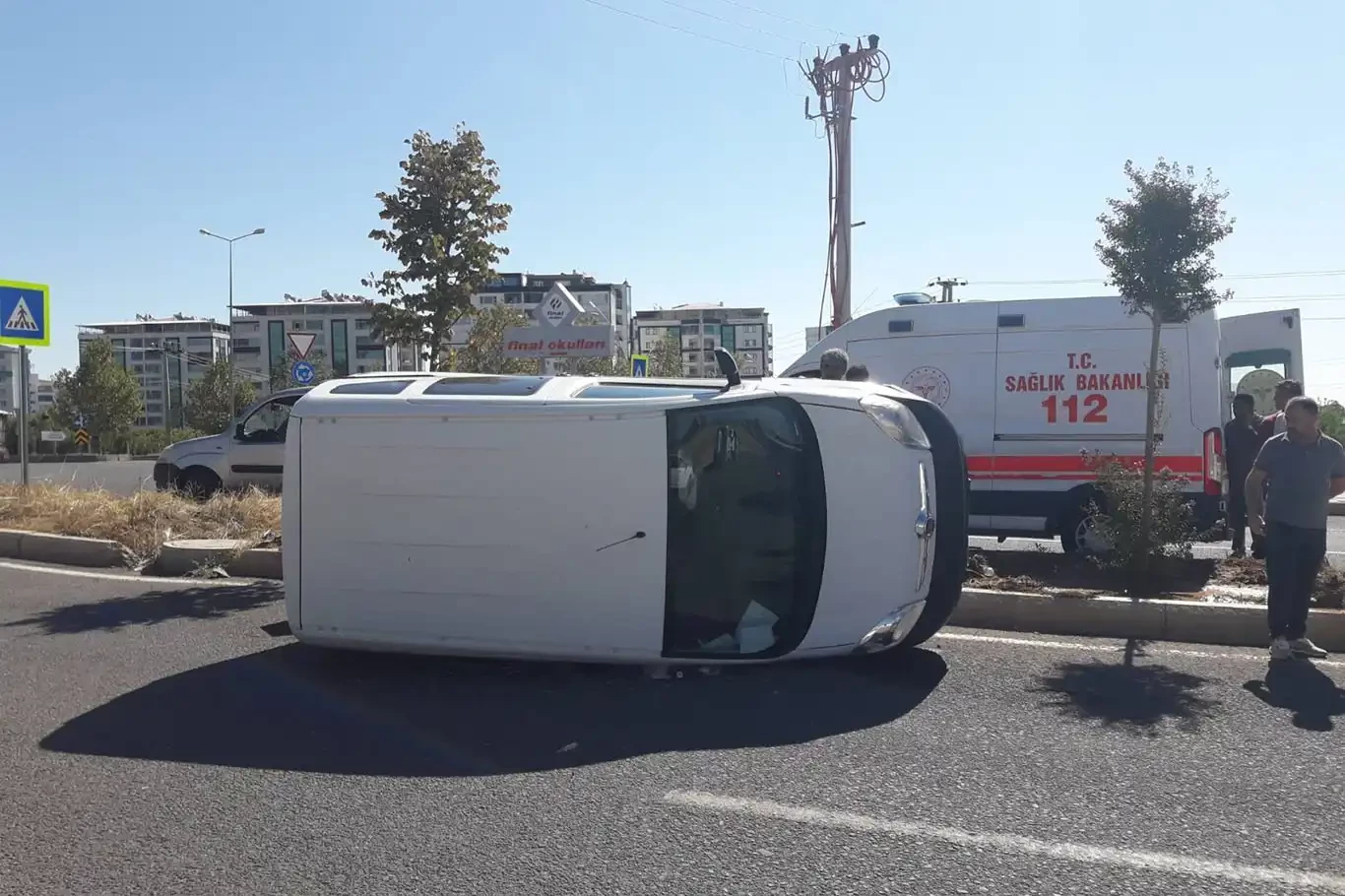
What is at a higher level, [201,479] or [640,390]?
[640,390]

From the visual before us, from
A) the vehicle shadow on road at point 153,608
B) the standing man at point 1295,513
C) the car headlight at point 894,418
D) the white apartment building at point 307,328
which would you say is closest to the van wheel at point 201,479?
the vehicle shadow on road at point 153,608

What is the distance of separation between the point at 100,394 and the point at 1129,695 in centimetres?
7561

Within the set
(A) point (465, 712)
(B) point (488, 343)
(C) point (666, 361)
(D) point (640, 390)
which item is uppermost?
(C) point (666, 361)

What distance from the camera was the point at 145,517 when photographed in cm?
1222

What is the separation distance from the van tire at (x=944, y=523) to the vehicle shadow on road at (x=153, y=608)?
15.9 ft

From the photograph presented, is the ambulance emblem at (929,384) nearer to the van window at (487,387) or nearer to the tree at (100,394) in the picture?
the van window at (487,387)

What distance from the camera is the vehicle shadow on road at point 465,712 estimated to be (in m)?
5.36

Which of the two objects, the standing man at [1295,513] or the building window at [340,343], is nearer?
the standing man at [1295,513]

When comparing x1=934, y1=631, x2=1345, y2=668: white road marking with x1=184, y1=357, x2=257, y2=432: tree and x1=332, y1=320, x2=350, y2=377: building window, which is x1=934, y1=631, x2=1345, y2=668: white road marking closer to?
x1=184, y1=357, x2=257, y2=432: tree

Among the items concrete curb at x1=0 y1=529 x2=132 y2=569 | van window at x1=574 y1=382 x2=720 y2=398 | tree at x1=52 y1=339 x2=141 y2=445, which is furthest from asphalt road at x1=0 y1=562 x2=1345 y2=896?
tree at x1=52 y1=339 x2=141 y2=445

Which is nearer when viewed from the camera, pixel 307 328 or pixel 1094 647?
pixel 1094 647

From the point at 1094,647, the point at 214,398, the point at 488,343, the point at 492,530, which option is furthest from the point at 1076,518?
the point at 214,398

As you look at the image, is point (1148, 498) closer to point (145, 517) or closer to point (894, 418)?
point (894, 418)

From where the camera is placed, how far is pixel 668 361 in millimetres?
56312
